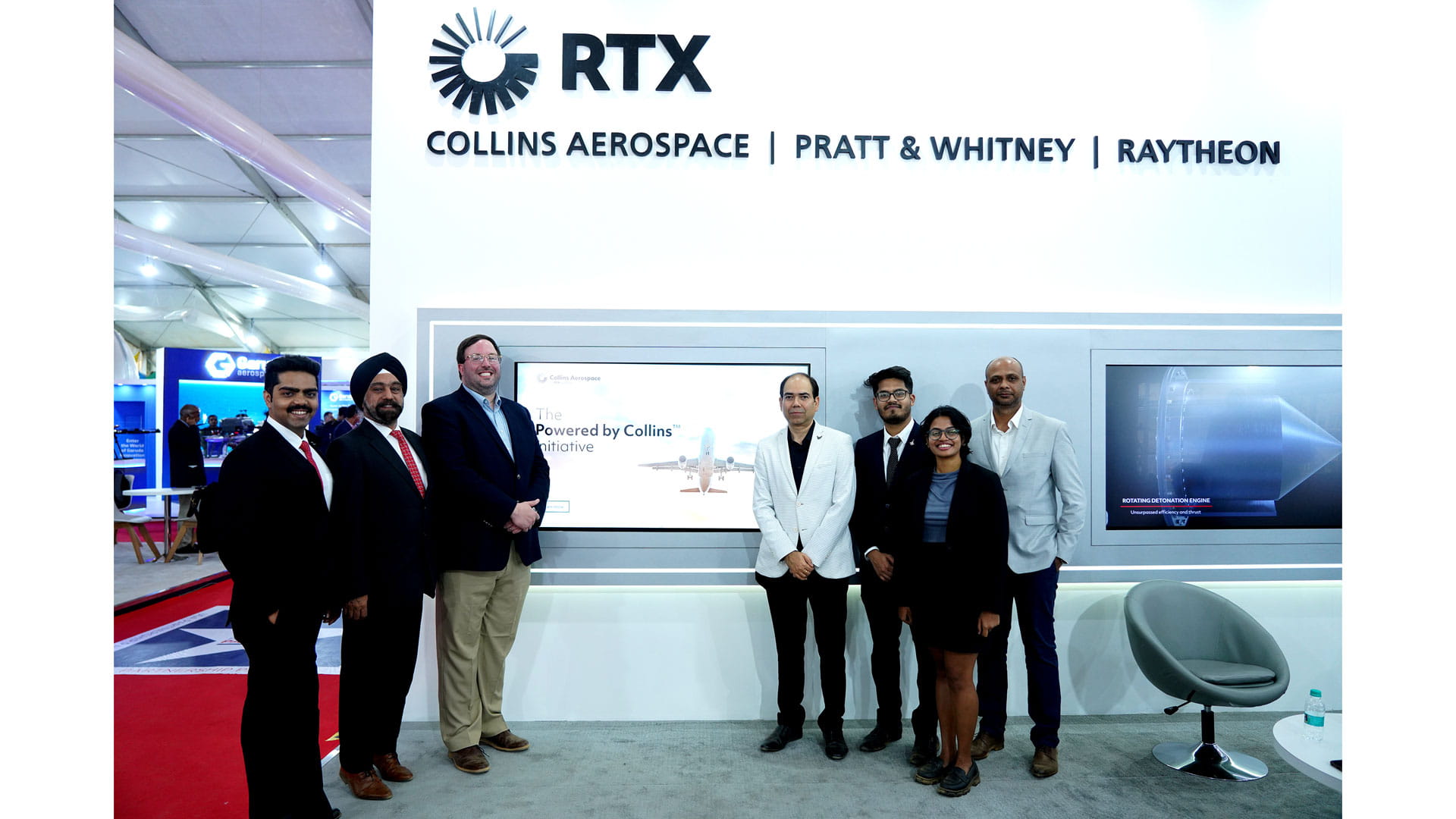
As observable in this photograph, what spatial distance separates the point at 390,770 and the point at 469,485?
1.26 m

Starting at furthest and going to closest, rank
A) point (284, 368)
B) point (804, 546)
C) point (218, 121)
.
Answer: point (218, 121) < point (804, 546) < point (284, 368)

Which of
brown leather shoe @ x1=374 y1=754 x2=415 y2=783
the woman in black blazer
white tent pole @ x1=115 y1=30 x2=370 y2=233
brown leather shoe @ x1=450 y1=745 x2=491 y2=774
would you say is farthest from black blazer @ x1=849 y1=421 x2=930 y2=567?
white tent pole @ x1=115 y1=30 x2=370 y2=233

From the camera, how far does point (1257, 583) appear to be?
3.94 meters

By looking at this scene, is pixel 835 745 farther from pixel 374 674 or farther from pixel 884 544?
pixel 374 674

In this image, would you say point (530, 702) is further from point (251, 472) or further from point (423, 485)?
point (251, 472)

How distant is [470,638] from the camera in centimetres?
329

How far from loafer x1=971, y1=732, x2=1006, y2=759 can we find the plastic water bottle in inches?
45.7

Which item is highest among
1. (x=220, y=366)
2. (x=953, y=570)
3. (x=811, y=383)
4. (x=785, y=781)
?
(x=220, y=366)

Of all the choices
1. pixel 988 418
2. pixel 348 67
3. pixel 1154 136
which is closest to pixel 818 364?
pixel 988 418

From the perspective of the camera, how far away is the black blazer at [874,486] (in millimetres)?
3283

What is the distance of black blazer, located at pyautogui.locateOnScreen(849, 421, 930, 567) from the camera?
3283 millimetres

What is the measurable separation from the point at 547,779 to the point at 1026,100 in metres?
4.14

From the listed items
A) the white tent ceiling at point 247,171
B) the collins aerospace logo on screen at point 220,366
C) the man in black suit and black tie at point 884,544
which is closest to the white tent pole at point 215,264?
the white tent ceiling at point 247,171

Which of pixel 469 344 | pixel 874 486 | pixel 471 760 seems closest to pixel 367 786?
pixel 471 760
